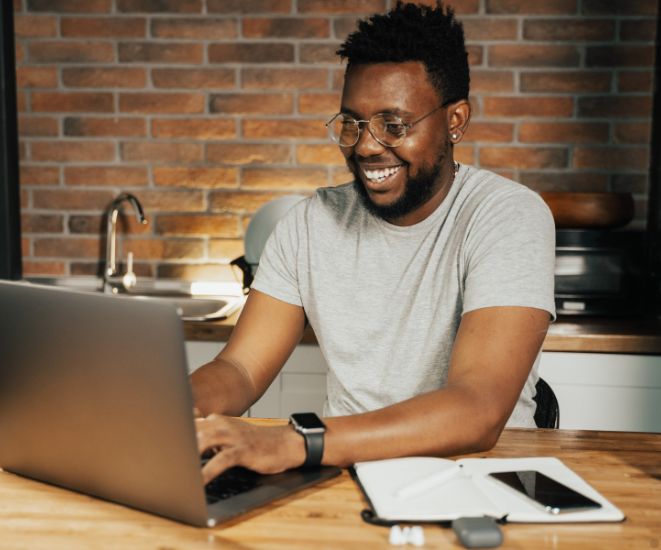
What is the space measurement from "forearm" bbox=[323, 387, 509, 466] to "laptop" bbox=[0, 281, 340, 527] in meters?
0.07

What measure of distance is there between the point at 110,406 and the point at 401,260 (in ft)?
2.69

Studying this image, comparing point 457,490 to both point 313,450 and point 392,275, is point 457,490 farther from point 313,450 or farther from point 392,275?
point 392,275

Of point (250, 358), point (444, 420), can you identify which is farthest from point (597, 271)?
point (444, 420)

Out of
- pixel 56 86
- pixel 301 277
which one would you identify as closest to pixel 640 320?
pixel 301 277

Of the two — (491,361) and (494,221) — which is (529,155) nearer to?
(494,221)

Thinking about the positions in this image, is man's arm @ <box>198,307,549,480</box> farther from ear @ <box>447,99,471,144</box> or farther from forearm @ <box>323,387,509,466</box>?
ear @ <box>447,99,471,144</box>

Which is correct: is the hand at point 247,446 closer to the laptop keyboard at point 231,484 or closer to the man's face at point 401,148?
the laptop keyboard at point 231,484

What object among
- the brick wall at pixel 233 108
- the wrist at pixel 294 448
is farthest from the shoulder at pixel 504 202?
the brick wall at pixel 233 108

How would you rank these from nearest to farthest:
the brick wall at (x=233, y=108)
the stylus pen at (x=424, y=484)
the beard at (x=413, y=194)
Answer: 1. the stylus pen at (x=424, y=484)
2. the beard at (x=413, y=194)
3. the brick wall at (x=233, y=108)

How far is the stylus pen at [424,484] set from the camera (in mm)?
941

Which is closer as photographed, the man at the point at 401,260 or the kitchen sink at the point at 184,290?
the man at the point at 401,260

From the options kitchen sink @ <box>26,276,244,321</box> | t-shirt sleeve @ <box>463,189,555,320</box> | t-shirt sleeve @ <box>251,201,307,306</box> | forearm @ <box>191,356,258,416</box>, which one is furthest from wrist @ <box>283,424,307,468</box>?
kitchen sink @ <box>26,276,244,321</box>

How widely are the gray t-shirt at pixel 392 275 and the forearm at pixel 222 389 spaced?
0.69 feet

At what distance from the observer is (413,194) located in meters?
1.58
